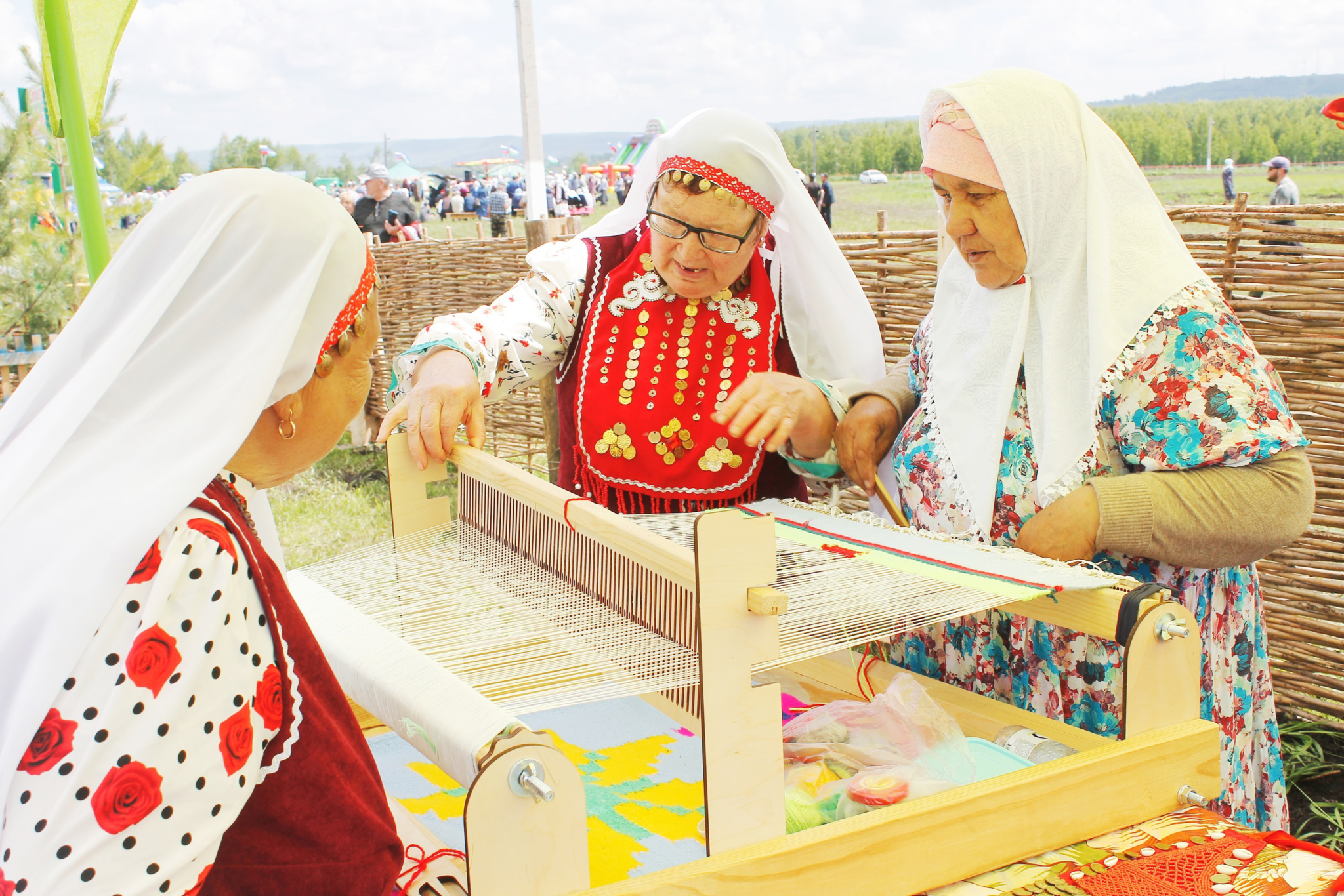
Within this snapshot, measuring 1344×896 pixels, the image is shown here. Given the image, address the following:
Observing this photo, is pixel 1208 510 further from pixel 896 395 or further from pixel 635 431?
pixel 635 431

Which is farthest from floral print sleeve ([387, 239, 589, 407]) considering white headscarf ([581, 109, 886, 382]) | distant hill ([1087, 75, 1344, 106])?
distant hill ([1087, 75, 1344, 106])

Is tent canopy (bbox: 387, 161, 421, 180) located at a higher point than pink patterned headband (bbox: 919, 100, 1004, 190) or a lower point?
higher

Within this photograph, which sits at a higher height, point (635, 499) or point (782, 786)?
point (635, 499)

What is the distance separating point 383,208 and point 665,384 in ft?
38.5

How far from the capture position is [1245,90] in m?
50.8

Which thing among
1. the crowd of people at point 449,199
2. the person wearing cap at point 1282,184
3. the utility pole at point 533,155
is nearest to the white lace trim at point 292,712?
the utility pole at point 533,155

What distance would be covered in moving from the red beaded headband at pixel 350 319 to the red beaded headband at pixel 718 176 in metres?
1.05

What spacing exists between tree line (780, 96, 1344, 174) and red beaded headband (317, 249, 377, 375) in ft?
98.3

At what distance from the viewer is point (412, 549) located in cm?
200

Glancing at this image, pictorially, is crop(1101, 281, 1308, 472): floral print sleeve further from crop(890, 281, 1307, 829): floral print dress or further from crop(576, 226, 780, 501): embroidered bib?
crop(576, 226, 780, 501): embroidered bib

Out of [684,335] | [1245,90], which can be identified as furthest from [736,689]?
[1245,90]

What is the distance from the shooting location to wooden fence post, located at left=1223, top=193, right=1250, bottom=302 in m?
3.38

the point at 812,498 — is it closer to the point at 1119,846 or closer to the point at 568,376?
the point at 568,376

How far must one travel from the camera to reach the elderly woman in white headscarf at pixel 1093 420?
157cm
